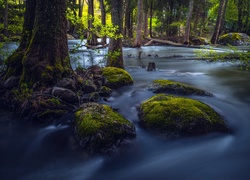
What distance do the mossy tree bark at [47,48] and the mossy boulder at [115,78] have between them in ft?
5.27

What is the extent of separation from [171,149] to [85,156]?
160 cm

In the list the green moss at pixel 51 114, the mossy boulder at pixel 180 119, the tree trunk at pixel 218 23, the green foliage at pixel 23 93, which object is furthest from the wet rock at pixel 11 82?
the tree trunk at pixel 218 23

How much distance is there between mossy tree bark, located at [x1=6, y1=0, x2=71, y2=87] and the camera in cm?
616

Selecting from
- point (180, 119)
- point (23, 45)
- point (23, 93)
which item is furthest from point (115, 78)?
point (180, 119)

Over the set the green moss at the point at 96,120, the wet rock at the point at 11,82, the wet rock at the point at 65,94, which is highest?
the wet rock at the point at 11,82

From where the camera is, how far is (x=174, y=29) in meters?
33.6

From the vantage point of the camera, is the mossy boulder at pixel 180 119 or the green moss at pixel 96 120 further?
the mossy boulder at pixel 180 119

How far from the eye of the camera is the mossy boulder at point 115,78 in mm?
7729

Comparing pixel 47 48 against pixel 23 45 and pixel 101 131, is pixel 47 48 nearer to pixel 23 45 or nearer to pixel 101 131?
pixel 23 45

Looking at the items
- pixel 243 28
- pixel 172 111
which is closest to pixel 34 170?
pixel 172 111

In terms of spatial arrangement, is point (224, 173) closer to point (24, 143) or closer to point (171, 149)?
point (171, 149)

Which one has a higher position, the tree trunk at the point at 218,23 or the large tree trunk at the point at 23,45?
the tree trunk at the point at 218,23

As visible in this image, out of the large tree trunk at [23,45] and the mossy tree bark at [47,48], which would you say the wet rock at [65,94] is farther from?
the large tree trunk at [23,45]

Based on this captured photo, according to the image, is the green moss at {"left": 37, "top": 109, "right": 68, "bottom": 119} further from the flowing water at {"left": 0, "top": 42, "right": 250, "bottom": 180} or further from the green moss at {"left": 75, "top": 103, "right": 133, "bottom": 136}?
the green moss at {"left": 75, "top": 103, "right": 133, "bottom": 136}
